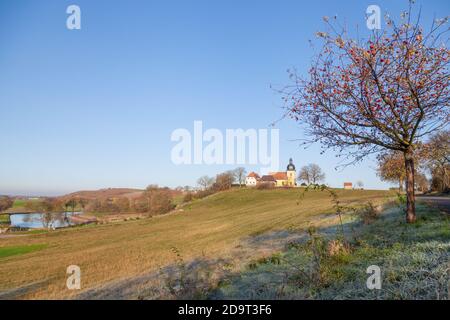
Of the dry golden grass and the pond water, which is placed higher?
the dry golden grass

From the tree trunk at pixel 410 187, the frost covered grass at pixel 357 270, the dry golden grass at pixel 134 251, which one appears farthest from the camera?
the dry golden grass at pixel 134 251

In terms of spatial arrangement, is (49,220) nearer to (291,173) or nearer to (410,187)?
(291,173)

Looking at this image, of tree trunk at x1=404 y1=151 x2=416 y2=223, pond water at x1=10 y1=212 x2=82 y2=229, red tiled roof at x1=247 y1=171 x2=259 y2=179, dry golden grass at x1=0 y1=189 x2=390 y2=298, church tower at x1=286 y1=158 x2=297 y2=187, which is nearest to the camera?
tree trunk at x1=404 y1=151 x2=416 y2=223

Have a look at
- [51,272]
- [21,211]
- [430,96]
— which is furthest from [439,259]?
[21,211]

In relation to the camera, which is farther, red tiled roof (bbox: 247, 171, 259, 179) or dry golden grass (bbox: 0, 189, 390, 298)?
red tiled roof (bbox: 247, 171, 259, 179)

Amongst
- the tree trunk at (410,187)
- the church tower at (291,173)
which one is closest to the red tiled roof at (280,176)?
the church tower at (291,173)

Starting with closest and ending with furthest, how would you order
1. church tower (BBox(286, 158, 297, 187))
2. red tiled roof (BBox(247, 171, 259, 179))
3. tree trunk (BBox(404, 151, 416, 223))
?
tree trunk (BBox(404, 151, 416, 223)) < church tower (BBox(286, 158, 297, 187)) < red tiled roof (BBox(247, 171, 259, 179))

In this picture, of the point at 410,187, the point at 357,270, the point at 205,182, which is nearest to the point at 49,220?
the point at 205,182

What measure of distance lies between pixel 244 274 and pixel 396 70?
701cm

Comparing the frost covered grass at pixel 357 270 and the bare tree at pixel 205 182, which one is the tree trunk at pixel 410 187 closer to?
the frost covered grass at pixel 357 270

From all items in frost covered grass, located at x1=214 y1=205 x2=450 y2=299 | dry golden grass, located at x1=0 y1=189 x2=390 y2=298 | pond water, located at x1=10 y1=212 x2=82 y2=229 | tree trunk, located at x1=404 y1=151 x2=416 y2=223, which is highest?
tree trunk, located at x1=404 y1=151 x2=416 y2=223

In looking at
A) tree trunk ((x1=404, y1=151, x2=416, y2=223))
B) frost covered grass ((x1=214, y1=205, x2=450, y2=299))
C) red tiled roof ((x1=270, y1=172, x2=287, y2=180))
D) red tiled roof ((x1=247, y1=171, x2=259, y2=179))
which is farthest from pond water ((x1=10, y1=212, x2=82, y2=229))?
tree trunk ((x1=404, y1=151, x2=416, y2=223))

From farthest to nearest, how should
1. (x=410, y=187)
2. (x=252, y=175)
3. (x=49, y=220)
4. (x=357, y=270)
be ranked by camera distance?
(x=252, y=175) → (x=49, y=220) → (x=410, y=187) → (x=357, y=270)

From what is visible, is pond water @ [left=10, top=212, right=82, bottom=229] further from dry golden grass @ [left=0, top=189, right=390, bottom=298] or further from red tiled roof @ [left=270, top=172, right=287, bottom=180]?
red tiled roof @ [left=270, top=172, right=287, bottom=180]
